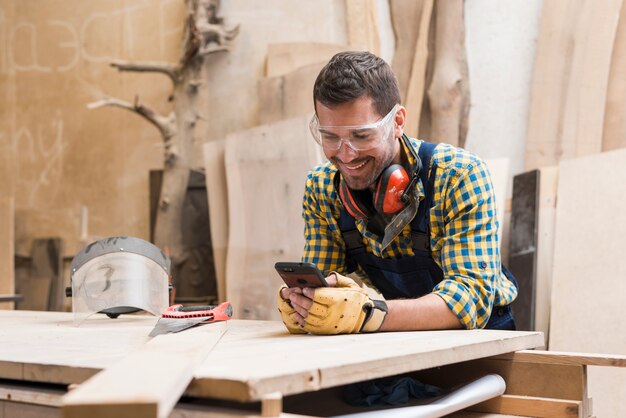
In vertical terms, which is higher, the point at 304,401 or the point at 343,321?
the point at 343,321

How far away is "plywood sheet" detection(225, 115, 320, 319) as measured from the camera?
493cm

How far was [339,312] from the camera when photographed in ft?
7.04

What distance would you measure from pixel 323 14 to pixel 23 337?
402 cm

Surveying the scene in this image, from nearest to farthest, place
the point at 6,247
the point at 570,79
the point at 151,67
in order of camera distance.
→ the point at 570,79, the point at 151,67, the point at 6,247

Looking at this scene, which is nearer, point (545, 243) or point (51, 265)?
point (545, 243)

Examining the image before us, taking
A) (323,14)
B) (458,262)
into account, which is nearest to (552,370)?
(458,262)

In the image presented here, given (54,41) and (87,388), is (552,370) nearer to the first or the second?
(87,388)

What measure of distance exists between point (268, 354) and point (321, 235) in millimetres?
1221

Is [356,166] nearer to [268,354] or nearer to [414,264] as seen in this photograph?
[414,264]

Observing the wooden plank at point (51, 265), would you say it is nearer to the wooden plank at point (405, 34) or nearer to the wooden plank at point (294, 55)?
the wooden plank at point (294, 55)

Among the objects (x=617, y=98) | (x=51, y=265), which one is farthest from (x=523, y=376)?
(x=51, y=265)

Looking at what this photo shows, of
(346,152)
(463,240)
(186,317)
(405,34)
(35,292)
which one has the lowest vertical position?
(35,292)

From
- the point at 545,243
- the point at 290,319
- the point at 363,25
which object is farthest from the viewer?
the point at 363,25

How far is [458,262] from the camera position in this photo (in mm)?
2445
